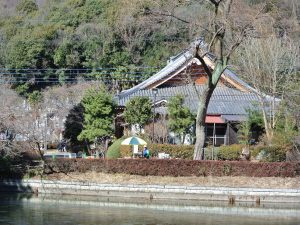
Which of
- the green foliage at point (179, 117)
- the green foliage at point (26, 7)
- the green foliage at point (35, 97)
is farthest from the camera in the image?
the green foliage at point (26, 7)

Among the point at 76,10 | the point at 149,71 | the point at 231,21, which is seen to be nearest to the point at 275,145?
the point at 231,21

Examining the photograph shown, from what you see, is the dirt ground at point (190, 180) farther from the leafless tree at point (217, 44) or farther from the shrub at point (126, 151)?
the shrub at point (126, 151)

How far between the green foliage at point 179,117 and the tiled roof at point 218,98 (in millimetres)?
2237

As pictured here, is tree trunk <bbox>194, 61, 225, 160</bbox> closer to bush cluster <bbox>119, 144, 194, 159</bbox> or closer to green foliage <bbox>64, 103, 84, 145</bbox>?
bush cluster <bbox>119, 144, 194, 159</bbox>

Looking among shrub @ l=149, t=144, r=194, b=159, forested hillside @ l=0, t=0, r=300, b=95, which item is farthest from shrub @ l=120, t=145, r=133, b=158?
A: forested hillside @ l=0, t=0, r=300, b=95

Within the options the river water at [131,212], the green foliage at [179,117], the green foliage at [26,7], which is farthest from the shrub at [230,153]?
the green foliage at [26,7]

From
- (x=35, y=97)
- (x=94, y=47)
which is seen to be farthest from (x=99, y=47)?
(x=35, y=97)

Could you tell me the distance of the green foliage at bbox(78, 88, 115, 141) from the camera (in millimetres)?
27312

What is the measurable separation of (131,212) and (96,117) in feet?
28.5

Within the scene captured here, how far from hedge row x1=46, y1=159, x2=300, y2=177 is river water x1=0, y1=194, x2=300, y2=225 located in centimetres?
141

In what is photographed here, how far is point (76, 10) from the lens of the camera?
52.2m

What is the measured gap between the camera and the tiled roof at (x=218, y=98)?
3153 centimetres

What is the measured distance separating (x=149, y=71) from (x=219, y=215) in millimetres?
28310

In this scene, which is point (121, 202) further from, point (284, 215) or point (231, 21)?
point (231, 21)
